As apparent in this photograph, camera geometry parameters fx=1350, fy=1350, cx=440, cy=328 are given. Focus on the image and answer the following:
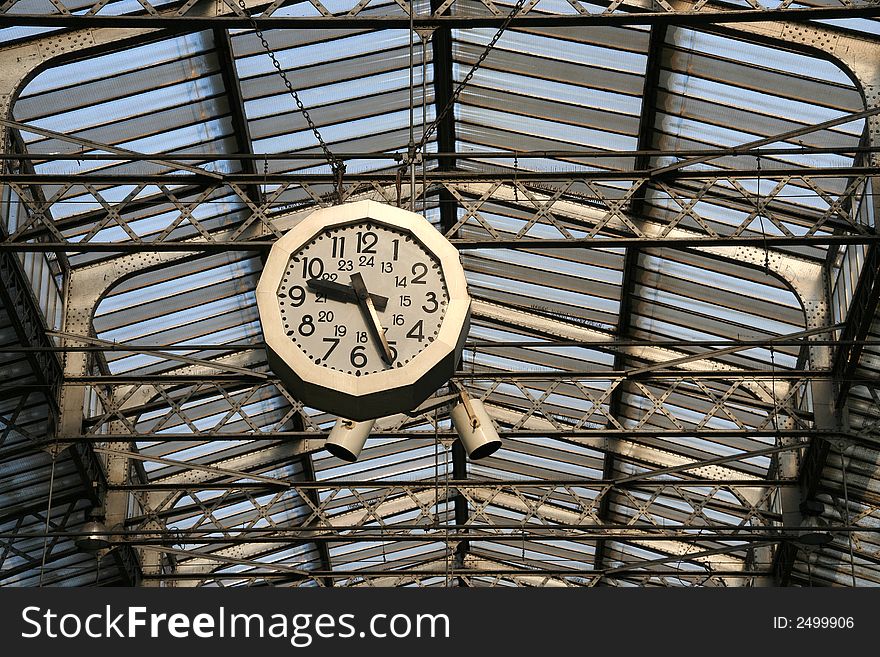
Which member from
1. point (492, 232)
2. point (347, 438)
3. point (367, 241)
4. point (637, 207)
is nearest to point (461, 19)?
point (492, 232)

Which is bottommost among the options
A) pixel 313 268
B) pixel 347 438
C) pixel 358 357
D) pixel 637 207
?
pixel 637 207

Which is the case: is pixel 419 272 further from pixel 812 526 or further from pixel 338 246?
pixel 812 526

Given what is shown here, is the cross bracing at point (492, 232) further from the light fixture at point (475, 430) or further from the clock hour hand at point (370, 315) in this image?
the clock hour hand at point (370, 315)

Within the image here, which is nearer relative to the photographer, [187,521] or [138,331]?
Answer: [138,331]

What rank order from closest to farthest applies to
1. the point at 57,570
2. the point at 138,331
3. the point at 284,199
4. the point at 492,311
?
1. the point at 284,199
2. the point at 138,331
3. the point at 492,311
4. the point at 57,570

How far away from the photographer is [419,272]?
30.4 ft

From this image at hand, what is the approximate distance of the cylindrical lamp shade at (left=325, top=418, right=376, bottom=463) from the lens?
10555mm

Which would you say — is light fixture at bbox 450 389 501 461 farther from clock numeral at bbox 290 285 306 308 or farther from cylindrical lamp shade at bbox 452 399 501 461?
clock numeral at bbox 290 285 306 308

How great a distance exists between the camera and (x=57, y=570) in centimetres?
3045

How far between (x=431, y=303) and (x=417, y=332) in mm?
243

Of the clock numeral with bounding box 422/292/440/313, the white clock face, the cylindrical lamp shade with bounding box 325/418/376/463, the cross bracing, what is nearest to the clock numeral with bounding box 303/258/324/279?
the white clock face
